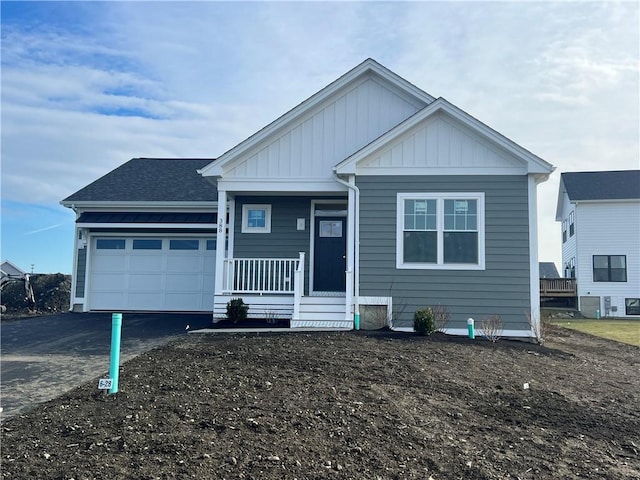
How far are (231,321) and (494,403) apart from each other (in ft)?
21.7

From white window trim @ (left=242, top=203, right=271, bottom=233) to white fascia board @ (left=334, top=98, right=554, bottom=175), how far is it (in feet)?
8.45

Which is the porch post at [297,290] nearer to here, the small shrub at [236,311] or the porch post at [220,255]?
the small shrub at [236,311]

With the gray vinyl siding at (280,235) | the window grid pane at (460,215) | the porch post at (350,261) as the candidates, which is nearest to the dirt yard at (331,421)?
the porch post at (350,261)

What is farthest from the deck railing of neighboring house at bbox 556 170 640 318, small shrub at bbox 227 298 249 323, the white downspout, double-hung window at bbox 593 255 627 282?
small shrub at bbox 227 298 249 323

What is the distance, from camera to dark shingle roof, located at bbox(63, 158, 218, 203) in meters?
14.6

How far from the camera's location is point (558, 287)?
25.6 m

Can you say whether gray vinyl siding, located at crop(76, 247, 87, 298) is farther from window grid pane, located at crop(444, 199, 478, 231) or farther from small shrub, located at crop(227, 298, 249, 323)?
window grid pane, located at crop(444, 199, 478, 231)

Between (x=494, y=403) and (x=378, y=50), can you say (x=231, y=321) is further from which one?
(x=378, y=50)

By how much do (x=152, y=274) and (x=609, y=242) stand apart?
73.7 feet

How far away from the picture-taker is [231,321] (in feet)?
34.6

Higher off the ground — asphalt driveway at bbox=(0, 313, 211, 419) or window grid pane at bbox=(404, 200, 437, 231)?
window grid pane at bbox=(404, 200, 437, 231)

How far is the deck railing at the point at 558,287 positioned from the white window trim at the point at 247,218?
18.6 meters

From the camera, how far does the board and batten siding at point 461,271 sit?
396 inches

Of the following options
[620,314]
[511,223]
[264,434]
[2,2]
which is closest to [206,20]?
[2,2]
